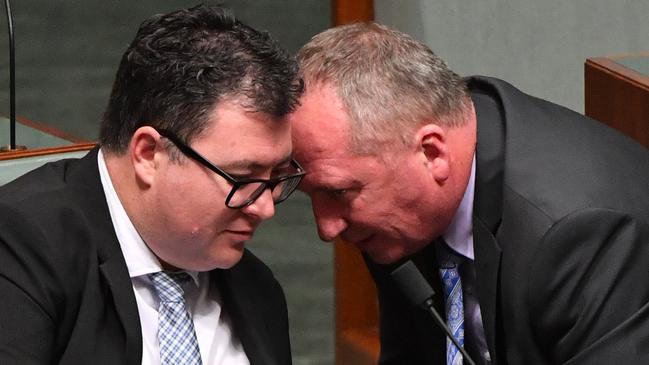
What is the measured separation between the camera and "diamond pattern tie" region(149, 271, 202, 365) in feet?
5.87

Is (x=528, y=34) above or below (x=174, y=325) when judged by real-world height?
below

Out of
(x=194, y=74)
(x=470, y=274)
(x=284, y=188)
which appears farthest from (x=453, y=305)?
(x=194, y=74)

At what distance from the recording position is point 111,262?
1.76 meters

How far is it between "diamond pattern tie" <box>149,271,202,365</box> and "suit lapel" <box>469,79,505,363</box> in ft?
1.37

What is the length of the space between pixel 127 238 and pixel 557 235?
0.56 metres

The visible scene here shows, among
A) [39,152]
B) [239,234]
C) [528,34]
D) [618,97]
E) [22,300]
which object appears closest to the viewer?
[22,300]

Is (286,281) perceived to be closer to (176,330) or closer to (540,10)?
(540,10)

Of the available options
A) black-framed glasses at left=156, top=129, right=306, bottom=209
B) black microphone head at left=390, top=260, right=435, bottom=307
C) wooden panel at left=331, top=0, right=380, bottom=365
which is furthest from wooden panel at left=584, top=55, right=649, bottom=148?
wooden panel at left=331, top=0, right=380, bottom=365

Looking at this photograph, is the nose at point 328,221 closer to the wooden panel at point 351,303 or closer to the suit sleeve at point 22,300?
the suit sleeve at point 22,300

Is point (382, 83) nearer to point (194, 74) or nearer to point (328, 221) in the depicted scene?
point (328, 221)

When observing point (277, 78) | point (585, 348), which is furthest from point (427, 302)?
point (277, 78)

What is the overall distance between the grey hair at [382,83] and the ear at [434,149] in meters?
0.01

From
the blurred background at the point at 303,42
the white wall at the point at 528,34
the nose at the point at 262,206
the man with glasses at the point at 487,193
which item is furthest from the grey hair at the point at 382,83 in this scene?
the white wall at the point at 528,34

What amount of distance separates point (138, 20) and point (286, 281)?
820mm
